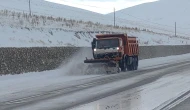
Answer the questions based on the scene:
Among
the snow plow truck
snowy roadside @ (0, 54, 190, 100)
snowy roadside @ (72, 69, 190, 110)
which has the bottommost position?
snowy roadside @ (0, 54, 190, 100)

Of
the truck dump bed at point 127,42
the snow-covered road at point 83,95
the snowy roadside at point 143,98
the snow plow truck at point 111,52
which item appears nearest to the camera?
the snowy roadside at point 143,98

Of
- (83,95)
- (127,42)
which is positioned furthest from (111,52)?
(83,95)

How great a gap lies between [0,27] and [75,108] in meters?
26.7

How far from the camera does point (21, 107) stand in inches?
611

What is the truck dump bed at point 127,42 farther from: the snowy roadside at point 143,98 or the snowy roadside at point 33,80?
the snowy roadside at point 143,98

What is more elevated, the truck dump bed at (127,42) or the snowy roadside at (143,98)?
the truck dump bed at (127,42)

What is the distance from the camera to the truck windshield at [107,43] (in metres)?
34.0

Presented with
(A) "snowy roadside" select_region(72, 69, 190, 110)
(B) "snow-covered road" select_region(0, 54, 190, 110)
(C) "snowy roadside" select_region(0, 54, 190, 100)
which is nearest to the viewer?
(A) "snowy roadside" select_region(72, 69, 190, 110)

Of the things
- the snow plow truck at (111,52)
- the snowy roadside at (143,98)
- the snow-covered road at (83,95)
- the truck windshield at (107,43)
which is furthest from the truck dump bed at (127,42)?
the snowy roadside at (143,98)

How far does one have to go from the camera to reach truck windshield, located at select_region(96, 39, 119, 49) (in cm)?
3403

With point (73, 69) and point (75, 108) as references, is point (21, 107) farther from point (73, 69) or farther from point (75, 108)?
point (73, 69)

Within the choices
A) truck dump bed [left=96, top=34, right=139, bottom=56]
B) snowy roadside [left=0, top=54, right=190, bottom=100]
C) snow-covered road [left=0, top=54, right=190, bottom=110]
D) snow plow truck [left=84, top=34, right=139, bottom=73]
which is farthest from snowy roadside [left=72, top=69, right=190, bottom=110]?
truck dump bed [left=96, top=34, right=139, bottom=56]

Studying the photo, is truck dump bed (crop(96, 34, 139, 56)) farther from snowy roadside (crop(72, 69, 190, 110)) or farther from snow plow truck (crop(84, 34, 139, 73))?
snowy roadside (crop(72, 69, 190, 110))

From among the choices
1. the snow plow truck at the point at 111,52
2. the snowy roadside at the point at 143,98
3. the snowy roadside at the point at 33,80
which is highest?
the snow plow truck at the point at 111,52
